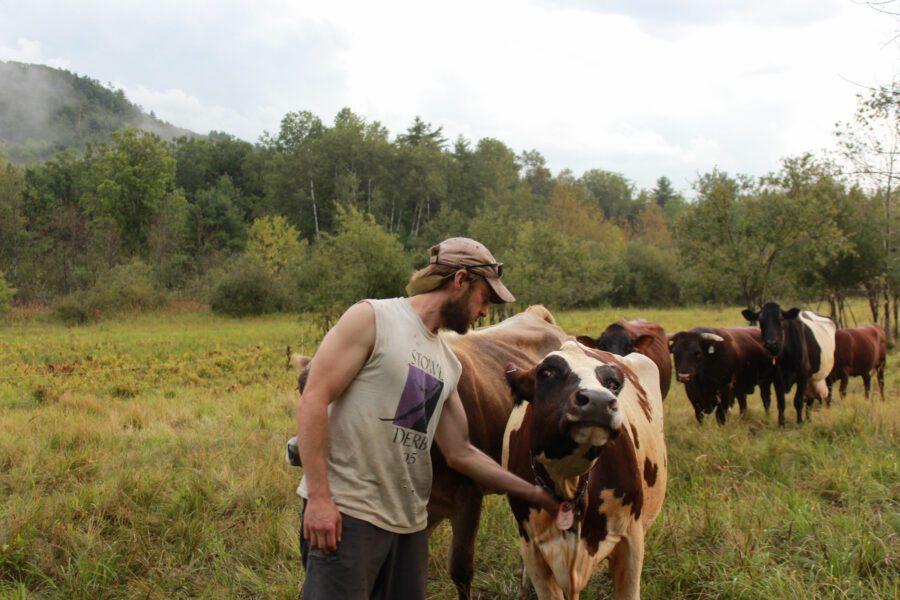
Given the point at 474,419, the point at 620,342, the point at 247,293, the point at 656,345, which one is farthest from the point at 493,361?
the point at 247,293

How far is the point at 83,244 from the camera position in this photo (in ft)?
159

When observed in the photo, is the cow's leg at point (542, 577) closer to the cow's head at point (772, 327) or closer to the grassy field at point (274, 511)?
the grassy field at point (274, 511)

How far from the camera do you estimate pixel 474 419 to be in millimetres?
4344

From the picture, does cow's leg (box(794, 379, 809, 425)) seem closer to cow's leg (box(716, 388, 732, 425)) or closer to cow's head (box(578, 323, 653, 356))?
cow's leg (box(716, 388, 732, 425))

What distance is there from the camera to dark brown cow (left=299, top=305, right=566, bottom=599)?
4.11 m

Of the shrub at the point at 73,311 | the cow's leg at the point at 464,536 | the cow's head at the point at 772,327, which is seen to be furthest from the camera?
the shrub at the point at 73,311

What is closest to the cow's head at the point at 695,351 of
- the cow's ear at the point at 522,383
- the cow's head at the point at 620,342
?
the cow's head at the point at 620,342

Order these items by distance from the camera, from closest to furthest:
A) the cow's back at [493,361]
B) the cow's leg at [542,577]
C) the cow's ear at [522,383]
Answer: the cow's ear at [522,383] → the cow's leg at [542,577] → the cow's back at [493,361]

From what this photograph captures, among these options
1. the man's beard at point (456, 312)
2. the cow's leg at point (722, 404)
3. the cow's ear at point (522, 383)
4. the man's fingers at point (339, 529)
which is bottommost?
the cow's leg at point (722, 404)

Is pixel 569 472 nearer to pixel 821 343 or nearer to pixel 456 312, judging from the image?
pixel 456 312

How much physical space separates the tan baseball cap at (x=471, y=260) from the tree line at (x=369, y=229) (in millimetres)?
9555

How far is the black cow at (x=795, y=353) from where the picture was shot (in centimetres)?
974

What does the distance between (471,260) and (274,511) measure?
142 inches

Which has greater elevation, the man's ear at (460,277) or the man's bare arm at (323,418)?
the man's ear at (460,277)
